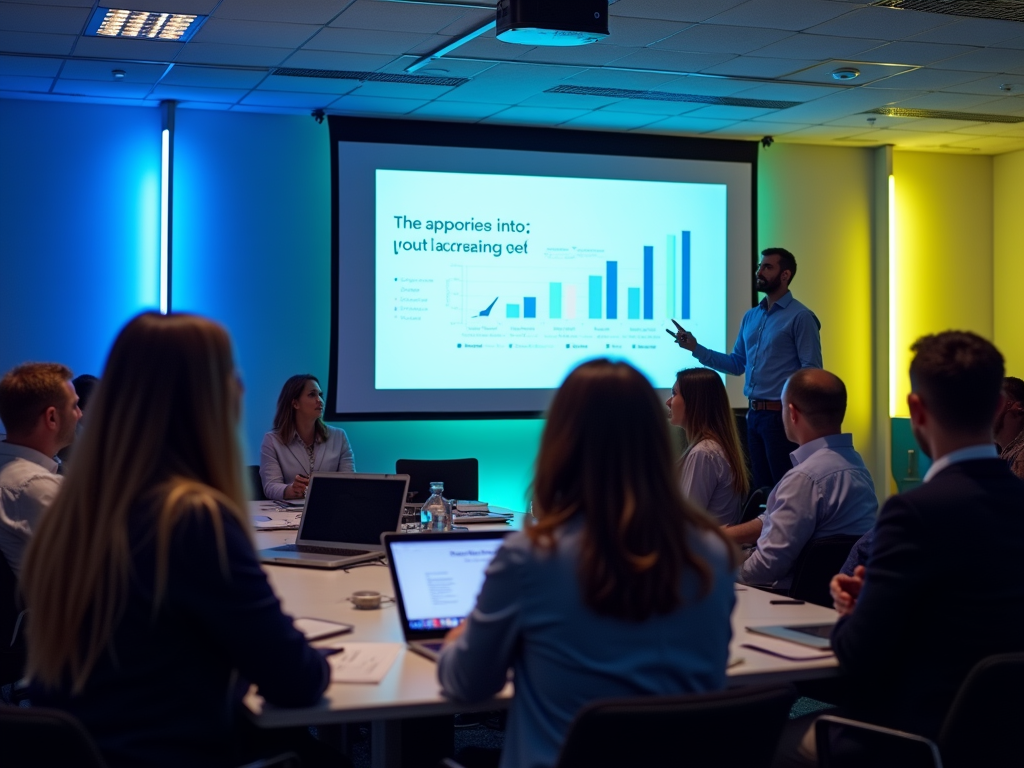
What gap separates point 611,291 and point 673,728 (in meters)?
6.68

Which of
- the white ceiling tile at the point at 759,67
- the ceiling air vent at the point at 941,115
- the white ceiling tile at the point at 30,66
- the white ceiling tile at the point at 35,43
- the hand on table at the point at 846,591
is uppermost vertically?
the ceiling air vent at the point at 941,115

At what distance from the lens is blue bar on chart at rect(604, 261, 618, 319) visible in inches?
324

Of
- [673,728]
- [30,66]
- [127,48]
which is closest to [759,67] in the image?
[127,48]

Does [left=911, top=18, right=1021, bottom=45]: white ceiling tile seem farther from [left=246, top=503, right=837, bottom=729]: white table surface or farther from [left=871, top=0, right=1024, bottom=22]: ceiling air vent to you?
[left=246, top=503, right=837, bottom=729]: white table surface

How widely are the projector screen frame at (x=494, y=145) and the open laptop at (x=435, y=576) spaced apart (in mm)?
5236

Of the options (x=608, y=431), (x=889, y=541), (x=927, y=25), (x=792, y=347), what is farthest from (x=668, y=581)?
(x=792, y=347)

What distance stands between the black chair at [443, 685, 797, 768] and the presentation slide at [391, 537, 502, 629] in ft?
2.49

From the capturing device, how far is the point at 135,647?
5.82ft

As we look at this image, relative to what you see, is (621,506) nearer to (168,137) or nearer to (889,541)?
(889,541)

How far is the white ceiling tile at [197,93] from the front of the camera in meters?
6.98

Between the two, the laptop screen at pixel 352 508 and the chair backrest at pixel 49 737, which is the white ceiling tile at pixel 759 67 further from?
the chair backrest at pixel 49 737

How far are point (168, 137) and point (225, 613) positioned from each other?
20.0 feet

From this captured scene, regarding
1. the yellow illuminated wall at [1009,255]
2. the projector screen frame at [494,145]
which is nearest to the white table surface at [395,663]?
the projector screen frame at [494,145]

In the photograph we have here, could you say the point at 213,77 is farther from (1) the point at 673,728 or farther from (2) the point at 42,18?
(1) the point at 673,728
